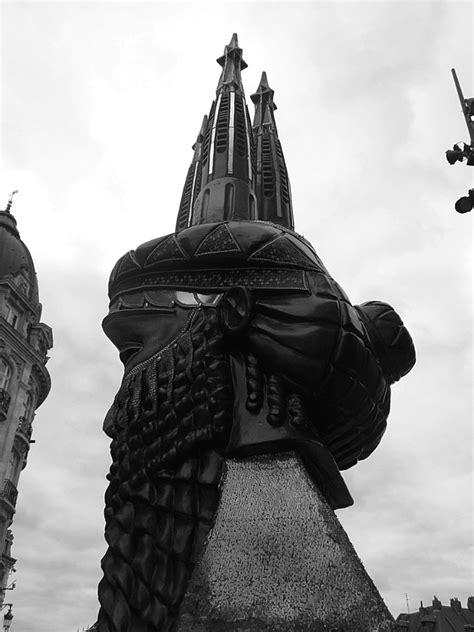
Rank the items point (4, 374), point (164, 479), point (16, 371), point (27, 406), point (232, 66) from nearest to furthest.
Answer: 1. point (164, 479)
2. point (232, 66)
3. point (4, 374)
4. point (16, 371)
5. point (27, 406)

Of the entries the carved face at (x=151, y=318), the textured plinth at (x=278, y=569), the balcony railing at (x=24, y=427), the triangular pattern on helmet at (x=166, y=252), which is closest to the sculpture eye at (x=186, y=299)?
the carved face at (x=151, y=318)

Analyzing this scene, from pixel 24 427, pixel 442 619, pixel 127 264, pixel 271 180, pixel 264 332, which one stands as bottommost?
pixel 264 332

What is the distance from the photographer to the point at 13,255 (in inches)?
1281

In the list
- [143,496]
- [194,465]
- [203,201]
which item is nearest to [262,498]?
[194,465]

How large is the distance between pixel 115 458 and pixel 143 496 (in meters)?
0.35

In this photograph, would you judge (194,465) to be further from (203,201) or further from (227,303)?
(203,201)

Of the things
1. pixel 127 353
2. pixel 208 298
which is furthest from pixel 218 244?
pixel 127 353

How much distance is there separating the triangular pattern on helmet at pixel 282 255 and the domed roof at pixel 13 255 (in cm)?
3093

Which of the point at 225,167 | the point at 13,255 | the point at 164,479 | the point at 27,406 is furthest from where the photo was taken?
the point at 13,255

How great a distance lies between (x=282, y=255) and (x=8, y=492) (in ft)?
88.7

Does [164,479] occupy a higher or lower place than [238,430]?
lower

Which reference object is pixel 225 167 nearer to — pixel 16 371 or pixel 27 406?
pixel 16 371

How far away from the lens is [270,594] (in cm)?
179

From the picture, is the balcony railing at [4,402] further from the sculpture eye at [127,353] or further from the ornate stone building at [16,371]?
the sculpture eye at [127,353]
